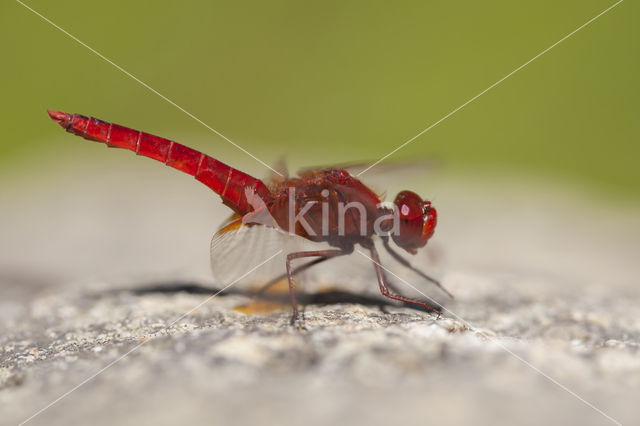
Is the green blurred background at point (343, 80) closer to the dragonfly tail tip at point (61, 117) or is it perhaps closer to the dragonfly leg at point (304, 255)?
the dragonfly leg at point (304, 255)

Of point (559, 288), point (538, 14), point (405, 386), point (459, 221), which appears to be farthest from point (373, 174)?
point (538, 14)

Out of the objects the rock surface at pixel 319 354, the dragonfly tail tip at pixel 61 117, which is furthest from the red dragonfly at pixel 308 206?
the rock surface at pixel 319 354

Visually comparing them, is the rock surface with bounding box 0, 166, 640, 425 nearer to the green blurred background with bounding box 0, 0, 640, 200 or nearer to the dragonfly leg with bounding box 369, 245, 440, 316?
the dragonfly leg with bounding box 369, 245, 440, 316

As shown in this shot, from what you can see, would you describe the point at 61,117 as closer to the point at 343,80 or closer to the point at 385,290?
the point at 385,290

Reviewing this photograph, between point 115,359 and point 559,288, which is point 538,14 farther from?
point 115,359

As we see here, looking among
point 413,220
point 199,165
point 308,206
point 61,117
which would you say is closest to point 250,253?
point 308,206
